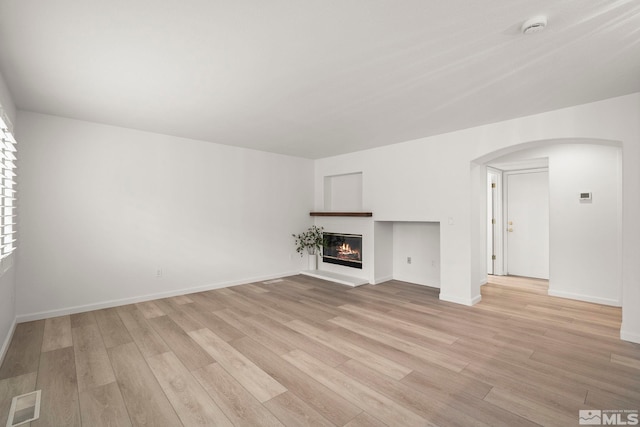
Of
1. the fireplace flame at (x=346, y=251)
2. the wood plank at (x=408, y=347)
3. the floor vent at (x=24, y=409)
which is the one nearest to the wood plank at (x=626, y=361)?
the wood plank at (x=408, y=347)

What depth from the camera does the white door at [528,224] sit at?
5.59m

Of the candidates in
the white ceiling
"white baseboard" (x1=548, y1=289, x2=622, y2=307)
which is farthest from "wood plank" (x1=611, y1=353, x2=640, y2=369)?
the white ceiling

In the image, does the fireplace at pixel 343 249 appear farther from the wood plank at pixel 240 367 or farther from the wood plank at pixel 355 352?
the wood plank at pixel 240 367

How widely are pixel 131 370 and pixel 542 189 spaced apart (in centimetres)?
681

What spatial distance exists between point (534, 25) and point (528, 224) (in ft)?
16.4

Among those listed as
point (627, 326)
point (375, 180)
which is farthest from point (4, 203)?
point (627, 326)

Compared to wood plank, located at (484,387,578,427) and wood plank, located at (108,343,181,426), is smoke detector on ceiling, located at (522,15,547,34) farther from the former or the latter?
wood plank, located at (108,343,181,426)

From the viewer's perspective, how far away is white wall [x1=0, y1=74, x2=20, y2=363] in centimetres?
263

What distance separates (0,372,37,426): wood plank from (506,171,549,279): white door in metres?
7.15

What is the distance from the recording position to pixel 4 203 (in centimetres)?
269

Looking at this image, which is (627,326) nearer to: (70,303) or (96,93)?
(96,93)

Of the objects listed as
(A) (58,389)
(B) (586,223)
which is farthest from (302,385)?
(B) (586,223)

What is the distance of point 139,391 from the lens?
2092 millimetres

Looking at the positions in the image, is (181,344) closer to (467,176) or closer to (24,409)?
(24,409)
